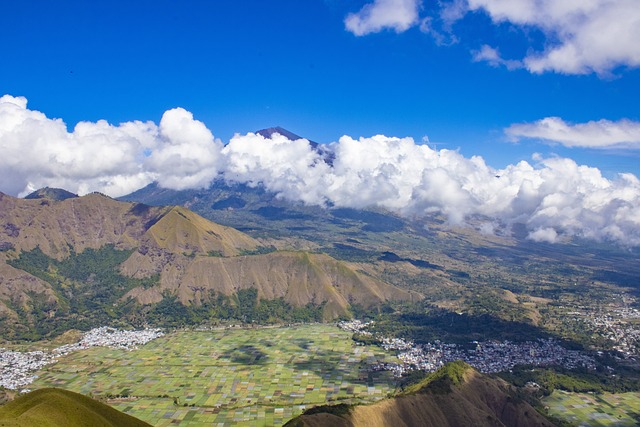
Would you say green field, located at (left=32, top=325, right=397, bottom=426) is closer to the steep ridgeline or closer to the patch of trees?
the steep ridgeline

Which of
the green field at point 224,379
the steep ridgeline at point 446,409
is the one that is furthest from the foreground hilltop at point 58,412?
the green field at point 224,379

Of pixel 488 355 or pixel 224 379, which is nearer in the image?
pixel 224 379

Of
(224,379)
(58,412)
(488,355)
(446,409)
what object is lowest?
(224,379)

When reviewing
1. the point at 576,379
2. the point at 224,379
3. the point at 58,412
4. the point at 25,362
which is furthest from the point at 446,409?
the point at 25,362

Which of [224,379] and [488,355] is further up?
[488,355]

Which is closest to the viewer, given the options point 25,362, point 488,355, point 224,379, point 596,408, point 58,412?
point 58,412

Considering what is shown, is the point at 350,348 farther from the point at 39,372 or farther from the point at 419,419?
the point at 39,372

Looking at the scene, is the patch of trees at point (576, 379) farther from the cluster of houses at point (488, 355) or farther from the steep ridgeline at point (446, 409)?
the steep ridgeline at point (446, 409)

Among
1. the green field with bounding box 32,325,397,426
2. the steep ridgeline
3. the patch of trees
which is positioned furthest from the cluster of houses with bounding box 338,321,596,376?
the steep ridgeline

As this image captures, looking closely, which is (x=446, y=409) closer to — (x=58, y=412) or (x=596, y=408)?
(x=596, y=408)
